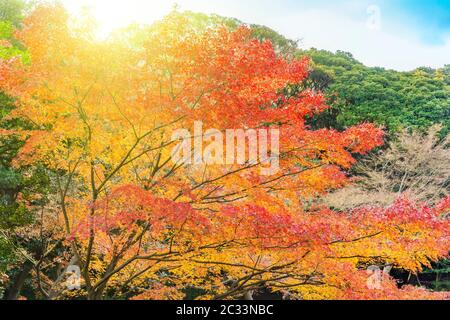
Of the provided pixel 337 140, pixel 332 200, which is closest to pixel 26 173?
pixel 337 140

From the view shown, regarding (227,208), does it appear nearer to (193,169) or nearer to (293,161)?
(293,161)

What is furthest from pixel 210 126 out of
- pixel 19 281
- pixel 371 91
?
pixel 371 91

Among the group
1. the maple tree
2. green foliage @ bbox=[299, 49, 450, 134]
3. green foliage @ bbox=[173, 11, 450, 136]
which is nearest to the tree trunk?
the maple tree

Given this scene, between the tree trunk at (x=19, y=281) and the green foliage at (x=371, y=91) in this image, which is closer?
the tree trunk at (x=19, y=281)

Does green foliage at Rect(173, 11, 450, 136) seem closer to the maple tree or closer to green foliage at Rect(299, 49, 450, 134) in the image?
green foliage at Rect(299, 49, 450, 134)

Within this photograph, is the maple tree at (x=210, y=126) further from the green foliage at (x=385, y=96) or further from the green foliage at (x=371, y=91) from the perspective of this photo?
the green foliage at (x=385, y=96)

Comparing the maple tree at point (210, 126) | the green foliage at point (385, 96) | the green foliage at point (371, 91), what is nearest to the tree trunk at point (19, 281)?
the maple tree at point (210, 126)

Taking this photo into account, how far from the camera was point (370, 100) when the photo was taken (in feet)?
80.9

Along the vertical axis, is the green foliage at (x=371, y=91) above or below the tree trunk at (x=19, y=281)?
above

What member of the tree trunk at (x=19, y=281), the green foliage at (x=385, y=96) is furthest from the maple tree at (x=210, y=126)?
the green foliage at (x=385, y=96)

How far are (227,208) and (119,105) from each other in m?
2.14

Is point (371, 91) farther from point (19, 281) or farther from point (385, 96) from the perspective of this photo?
point (19, 281)

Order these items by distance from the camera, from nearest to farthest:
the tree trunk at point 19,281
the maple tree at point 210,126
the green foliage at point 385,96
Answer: the maple tree at point 210,126 < the tree trunk at point 19,281 < the green foliage at point 385,96

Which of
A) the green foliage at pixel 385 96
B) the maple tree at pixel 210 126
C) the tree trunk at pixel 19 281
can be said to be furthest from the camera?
the green foliage at pixel 385 96
